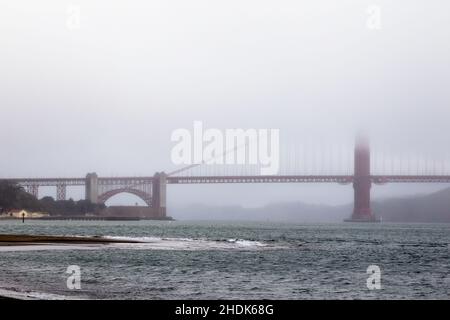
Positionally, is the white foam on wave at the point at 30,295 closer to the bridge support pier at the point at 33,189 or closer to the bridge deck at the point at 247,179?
the bridge deck at the point at 247,179

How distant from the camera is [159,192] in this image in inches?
→ 6452

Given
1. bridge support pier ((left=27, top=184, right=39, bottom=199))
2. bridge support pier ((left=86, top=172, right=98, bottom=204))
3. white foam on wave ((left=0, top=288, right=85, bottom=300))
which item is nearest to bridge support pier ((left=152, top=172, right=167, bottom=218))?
bridge support pier ((left=86, top=172, right=98, bottom=204))

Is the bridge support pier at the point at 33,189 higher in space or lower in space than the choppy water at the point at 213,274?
higher

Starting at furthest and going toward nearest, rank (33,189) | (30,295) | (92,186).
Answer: (33,189), (92,186), (30,295)

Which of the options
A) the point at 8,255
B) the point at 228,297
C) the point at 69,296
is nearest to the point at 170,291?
the point at 228,297

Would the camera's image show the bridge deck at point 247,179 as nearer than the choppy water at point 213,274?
No

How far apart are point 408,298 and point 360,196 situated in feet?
418

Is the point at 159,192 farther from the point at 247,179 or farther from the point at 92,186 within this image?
the point at 247,179

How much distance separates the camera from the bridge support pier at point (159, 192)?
161000 millimetres

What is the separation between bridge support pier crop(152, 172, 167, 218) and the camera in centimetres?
16100

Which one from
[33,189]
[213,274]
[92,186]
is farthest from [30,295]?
[33,189]

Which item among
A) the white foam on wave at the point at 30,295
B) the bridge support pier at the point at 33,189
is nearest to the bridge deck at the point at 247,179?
the bridge support pier at the point at 33,189

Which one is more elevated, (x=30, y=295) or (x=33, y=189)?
(x=33, y=189)
